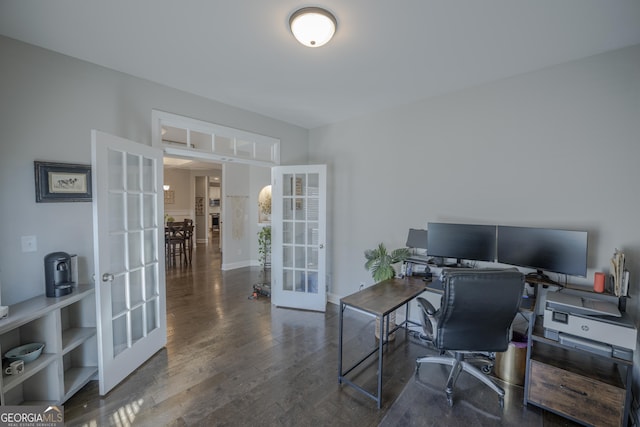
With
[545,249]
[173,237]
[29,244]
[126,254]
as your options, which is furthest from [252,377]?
[173,237]

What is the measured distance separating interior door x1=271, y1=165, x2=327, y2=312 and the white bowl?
8.28 ft

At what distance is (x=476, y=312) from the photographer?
78.7 inches

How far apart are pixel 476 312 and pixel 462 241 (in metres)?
0.93

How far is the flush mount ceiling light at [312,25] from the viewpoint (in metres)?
1.74

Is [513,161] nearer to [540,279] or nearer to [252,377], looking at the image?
[540,279]

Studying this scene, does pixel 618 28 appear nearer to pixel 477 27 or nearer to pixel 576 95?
pixel 576 95

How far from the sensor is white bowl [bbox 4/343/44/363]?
1.87 metres

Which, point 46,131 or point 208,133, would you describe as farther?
point 208,133

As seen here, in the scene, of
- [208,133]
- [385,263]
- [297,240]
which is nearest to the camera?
[385,263]

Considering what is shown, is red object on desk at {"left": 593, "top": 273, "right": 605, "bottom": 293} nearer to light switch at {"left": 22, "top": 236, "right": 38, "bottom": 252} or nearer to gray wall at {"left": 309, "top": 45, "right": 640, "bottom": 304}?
gray wall at {"left": 309, "top": 45, "right": 640, "bottom": 304}

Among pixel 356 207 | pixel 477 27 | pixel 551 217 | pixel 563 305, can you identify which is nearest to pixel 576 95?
pixel 551 217

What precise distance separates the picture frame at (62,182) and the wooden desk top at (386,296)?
246 cm

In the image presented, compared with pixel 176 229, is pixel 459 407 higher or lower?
lower

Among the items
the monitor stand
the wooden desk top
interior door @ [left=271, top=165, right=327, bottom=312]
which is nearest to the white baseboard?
interior door @ [left=271, top=165, right=327, bottom=312]
